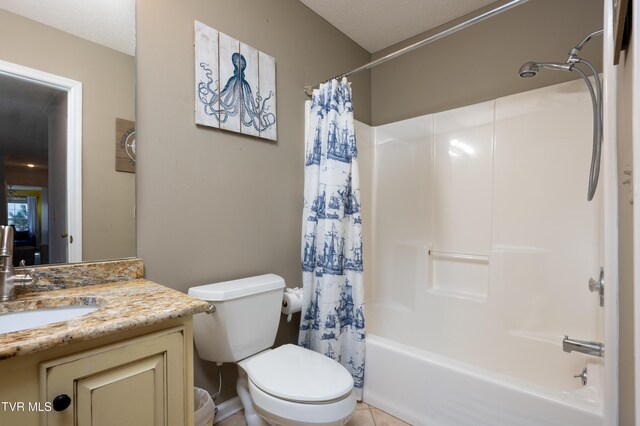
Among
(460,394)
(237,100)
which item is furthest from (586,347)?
(237,100)

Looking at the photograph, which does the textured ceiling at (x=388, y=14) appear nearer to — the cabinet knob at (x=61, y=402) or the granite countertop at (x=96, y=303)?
the granite countertop at (x=96, y=303)

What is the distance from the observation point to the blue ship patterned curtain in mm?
1694

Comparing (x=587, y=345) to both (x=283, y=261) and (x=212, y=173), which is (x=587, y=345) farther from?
(x=212, y=173)

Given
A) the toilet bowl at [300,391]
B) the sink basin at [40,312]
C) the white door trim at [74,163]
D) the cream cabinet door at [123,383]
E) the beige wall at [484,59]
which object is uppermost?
the beige wall at [484,59]

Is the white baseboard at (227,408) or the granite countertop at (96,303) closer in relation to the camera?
the granite countertop at (96,303)

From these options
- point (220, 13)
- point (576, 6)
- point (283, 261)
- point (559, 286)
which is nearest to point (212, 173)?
point (283, 261)

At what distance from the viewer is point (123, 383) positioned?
755 mm

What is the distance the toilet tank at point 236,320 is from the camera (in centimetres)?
133

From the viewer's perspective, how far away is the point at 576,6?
1.75 m

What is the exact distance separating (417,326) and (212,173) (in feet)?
5.72

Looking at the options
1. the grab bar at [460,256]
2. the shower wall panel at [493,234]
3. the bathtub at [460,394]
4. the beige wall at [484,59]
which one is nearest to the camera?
the bathtub at [460,394]

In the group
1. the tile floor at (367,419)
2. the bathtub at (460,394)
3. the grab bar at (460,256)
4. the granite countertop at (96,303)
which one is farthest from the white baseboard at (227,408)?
the grab bar at (460,256)

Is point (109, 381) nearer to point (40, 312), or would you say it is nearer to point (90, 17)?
point (40, 312)

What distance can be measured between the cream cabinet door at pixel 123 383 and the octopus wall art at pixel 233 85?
1.05 metres
